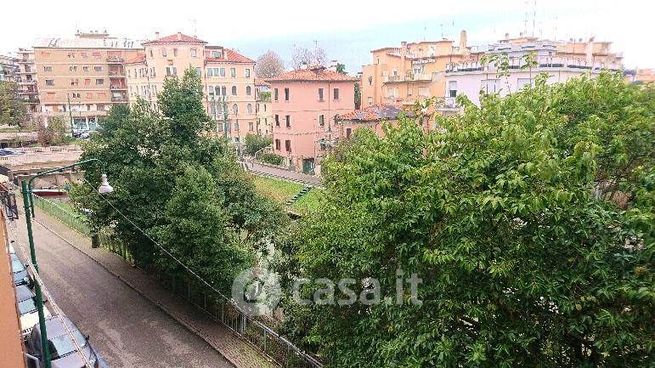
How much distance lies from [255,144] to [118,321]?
36421mm

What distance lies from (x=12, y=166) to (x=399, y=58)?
38.4 meters

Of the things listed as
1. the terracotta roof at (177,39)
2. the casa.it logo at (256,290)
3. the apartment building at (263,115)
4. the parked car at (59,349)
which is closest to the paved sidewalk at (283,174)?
the apartment building at (263,115)

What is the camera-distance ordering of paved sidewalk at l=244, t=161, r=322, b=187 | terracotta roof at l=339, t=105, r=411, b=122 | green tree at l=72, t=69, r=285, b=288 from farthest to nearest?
1. terracotta roof at l=339, t=105, r=411, b=122
2. paved sidewalk at l=244, t=161, r=322, b=187
3. green tree at l=72, t=69, r=285, b=288

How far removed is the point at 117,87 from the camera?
73.3 meters

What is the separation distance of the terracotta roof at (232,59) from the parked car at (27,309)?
41.6 meters

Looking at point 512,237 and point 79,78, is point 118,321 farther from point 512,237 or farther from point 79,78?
point 79,78

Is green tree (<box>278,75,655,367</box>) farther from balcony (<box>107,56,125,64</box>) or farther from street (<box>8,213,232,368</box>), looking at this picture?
balcony (<box>107,56,125,64</box>)

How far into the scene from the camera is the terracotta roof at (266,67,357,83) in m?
44.0

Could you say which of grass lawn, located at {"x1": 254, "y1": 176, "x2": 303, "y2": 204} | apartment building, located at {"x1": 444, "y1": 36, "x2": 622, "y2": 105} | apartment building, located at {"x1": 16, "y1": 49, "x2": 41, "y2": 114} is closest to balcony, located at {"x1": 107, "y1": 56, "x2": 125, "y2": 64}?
apartment building, located at {"x1": 16, "y1": 49, "x2": 41, "y2": 114}

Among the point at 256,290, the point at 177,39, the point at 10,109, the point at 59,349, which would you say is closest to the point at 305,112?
the point at 177,39

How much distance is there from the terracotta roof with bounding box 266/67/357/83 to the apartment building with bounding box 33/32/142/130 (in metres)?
39.4

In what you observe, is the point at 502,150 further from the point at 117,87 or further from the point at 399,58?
the point at 117,87

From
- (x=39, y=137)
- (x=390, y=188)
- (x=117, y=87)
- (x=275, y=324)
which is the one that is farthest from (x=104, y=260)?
(x=117, y=87)

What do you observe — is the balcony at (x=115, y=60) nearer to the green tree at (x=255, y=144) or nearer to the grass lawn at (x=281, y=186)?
the green tree at (x=255, y=144)
